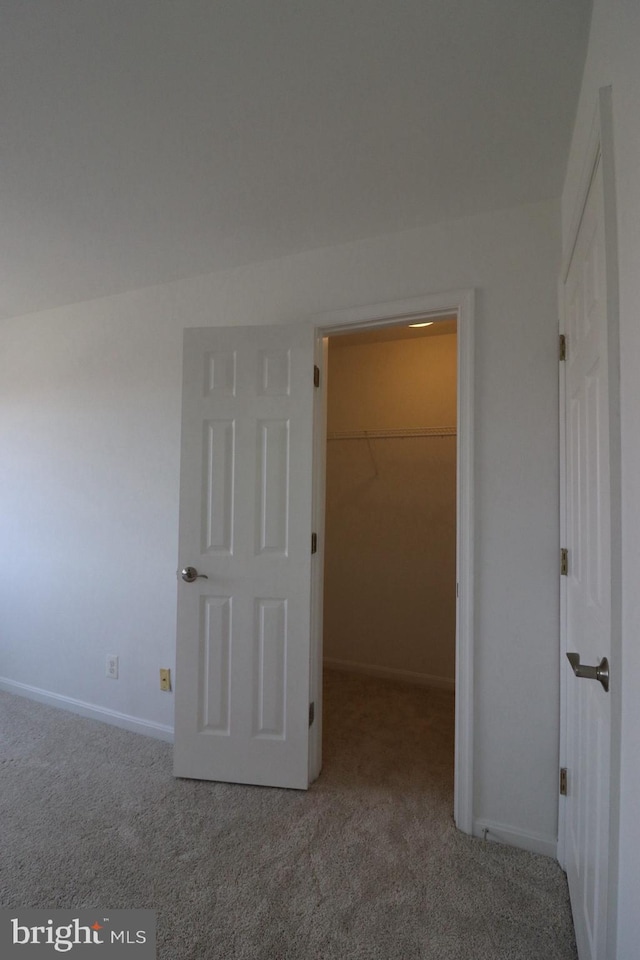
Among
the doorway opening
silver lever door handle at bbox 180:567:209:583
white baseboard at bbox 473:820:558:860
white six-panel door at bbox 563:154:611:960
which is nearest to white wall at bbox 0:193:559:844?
white baseboard at bbox 473:820:558:860

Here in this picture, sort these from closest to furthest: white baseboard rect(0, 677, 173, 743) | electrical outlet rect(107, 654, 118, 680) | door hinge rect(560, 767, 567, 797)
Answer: door hinge rect(560, 767, 567, 797)
white baseboard rect(0, 677, 173, 743)
electrical outlet rect(107, 654, 118, 680)

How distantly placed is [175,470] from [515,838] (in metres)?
2.23

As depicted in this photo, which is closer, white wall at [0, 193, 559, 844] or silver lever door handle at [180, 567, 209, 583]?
white wall at [0, 193, 559, 844]

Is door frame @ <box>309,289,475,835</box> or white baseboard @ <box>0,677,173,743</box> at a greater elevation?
door frame @ <box>309,289,475,835</box>

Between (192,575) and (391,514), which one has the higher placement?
(391,514)

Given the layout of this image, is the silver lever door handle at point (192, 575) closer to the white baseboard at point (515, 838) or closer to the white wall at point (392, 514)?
the white baseboard at point (515, 838)

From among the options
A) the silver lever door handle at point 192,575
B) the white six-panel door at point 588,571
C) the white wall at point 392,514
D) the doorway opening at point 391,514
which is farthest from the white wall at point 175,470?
the white wall at point 392,514

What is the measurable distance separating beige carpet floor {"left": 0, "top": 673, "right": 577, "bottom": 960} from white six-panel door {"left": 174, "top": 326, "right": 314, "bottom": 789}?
22cm

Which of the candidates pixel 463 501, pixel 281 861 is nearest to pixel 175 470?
pixel 463 501

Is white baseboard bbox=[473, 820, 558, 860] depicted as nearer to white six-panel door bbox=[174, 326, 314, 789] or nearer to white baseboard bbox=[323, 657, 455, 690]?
white six-panel door bbox=[174, 326, 314, 789]

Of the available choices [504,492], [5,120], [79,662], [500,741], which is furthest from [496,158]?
[79,662]

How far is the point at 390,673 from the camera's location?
3.48 m

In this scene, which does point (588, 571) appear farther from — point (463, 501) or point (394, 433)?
point (394, 433)

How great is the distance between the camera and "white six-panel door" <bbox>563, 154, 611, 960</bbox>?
97 cm
